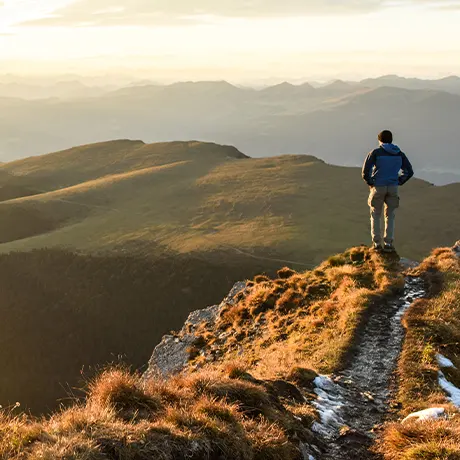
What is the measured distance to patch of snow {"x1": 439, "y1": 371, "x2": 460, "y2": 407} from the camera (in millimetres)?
10782

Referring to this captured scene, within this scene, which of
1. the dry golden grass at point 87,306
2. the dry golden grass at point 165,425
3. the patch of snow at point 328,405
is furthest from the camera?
the dry golden grass at point 87,306

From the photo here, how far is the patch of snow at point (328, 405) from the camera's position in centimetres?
935

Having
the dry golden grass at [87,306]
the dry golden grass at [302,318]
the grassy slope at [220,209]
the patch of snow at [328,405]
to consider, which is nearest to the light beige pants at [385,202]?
the dry golden grass at [302,318]

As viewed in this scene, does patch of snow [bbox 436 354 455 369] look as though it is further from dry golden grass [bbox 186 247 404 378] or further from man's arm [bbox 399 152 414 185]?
man's arm [bbox 399 152 414 185]

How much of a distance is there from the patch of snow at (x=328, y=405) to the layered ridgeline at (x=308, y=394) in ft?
0.10

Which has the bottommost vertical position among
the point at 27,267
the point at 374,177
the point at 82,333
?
the point at 82,333

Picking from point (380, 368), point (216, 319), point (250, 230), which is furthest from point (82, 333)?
point (380, 368)

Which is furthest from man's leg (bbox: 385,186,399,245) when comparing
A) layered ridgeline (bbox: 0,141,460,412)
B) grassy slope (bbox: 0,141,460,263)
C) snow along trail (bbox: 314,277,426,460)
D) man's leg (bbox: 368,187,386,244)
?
grassy slope (bbox: 0,141,460,263)

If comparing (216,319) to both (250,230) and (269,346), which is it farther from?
(250,230)

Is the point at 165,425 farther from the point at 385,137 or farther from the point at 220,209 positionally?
the point at 220,209

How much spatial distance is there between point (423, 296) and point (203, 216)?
9991 centimetres

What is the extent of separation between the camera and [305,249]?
87562mm

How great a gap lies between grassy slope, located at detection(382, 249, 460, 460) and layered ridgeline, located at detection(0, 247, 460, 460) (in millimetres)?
36

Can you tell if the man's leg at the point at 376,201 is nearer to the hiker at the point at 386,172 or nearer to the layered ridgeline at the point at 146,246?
the hiker at the point at 386,172
